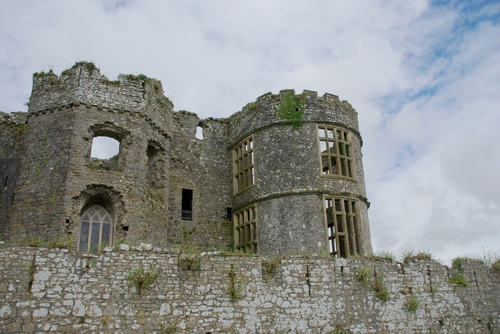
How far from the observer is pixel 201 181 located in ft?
78.1

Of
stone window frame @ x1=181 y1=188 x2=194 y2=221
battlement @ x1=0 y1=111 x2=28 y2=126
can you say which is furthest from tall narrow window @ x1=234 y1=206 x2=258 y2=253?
battlement @ x1=0 y1=111 x2=28 y2=126

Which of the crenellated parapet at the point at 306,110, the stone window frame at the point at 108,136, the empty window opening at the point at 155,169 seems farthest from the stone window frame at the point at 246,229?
the stone window frame at the point at 108,136

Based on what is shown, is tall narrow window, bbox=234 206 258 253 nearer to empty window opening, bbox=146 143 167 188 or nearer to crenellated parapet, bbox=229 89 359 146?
crenellated parapet, bbox=229 89 359 146

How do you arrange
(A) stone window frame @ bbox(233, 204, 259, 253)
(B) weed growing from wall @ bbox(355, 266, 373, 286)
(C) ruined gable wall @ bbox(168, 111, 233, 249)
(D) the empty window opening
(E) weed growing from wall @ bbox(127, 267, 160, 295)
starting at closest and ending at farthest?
1. (E) weed growing from wall @ bbox(127, 267, 160, 295)
2. (B) weed growing from wall @ bbox(355, 266, 373, 286)
3. (D) the empty window opening
4. (A) stone window frame @ bbox(233, 204, 259, 253)
5. (C) ruined gable wall @ bbox(168, 111, 233, 249)

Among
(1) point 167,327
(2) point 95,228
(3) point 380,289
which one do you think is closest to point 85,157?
(2) point 95,228

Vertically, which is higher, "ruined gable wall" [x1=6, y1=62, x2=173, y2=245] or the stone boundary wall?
"ruined gable wall" [x1=6, y1=62, x2=173, y2=245]

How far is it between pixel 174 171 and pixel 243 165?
352cm

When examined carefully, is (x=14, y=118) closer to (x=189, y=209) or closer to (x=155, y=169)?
(x=155, y=169)

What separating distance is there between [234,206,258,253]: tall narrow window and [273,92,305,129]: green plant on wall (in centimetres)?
452

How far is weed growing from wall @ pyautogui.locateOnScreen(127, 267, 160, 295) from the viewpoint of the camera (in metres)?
12.0

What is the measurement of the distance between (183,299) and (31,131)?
1125 centimetres

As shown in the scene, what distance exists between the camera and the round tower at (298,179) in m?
20.2

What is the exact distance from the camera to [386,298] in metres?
14.4

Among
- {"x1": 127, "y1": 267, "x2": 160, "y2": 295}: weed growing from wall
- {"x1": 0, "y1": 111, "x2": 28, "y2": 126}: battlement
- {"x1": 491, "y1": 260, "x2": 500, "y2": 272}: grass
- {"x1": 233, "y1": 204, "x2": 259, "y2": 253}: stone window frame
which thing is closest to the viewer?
{"x1": 127, "y1": 267, "x2": 160, "y2": 295}: weed growing from wall
